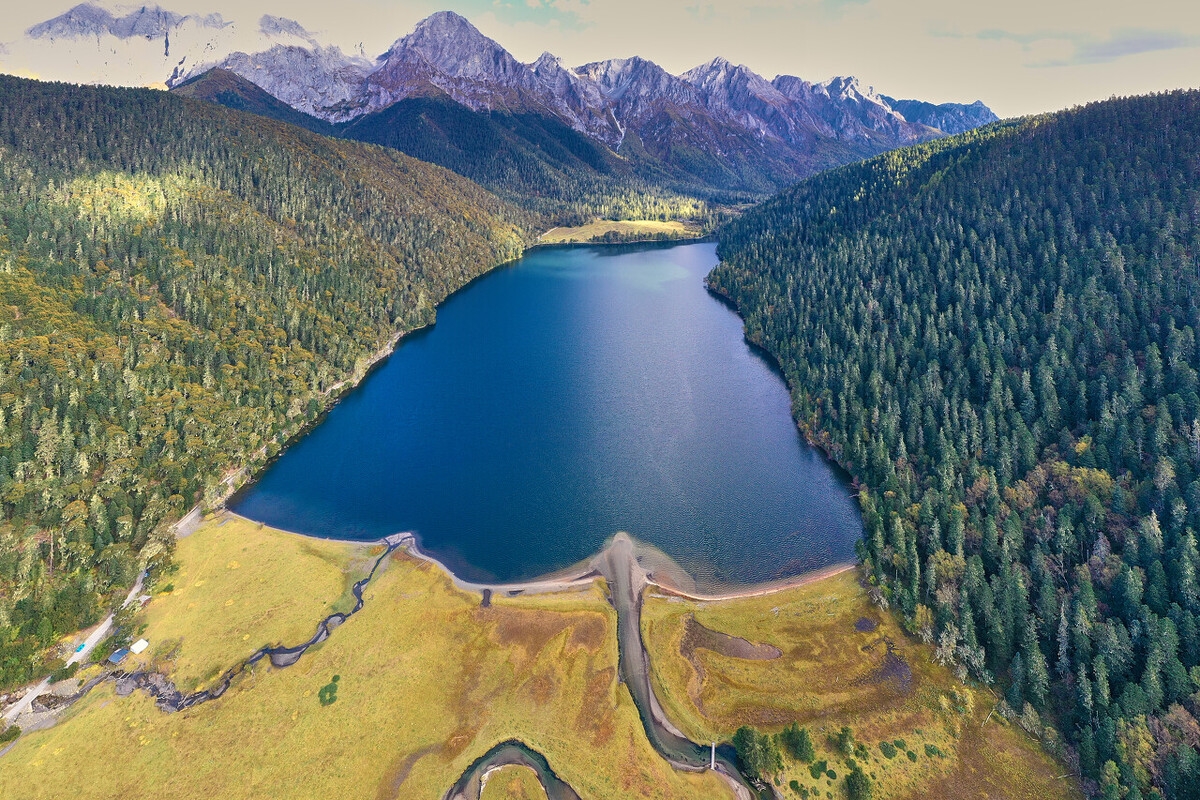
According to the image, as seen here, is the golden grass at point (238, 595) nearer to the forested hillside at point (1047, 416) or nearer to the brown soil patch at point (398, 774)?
the brown soil patch at point (398, 774)

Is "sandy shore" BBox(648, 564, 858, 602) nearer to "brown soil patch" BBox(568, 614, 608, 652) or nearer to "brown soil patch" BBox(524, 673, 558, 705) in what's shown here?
"brown soil patch" BBox(568, 614, 608, 652)

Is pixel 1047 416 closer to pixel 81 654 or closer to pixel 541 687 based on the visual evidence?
pixel 541 687

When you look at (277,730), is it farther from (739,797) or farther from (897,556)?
(897,556)

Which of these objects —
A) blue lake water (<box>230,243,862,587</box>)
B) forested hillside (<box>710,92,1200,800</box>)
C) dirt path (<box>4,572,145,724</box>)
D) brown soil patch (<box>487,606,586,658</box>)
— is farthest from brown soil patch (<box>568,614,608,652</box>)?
dirt path (<box>4,572,145,724</box>)

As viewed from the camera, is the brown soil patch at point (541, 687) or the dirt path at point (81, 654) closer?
the dirt path at point (81, 654)

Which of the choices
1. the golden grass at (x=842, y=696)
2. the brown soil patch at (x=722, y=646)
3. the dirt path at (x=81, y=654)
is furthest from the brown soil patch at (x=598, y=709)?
the dirt path at (x=81, y=654)
